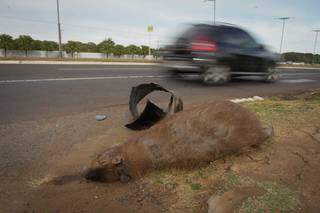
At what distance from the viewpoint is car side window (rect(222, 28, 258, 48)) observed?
855 centimetres

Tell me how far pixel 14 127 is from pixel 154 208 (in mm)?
2918

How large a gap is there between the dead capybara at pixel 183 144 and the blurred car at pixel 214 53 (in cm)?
527

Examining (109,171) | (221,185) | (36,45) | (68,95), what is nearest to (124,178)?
(109,171)

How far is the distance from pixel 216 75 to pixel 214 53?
2.80ft

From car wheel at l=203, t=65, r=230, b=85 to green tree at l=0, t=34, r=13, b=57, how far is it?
4676 centimetres

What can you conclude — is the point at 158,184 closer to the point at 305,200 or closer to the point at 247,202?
the point at 247,202

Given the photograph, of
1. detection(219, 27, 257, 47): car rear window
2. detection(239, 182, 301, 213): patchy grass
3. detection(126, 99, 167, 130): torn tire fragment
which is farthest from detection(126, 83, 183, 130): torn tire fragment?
detection(219, 27, 257, 47): car rear window

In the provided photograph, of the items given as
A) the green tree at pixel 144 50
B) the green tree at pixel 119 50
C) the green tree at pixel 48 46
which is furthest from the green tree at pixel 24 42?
the green tree at pixel 144 50

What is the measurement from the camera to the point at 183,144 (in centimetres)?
290

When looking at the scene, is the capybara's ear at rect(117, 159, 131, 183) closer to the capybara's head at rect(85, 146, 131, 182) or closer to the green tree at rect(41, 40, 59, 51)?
the capybara's head at rect(85, 146, 131, 182)

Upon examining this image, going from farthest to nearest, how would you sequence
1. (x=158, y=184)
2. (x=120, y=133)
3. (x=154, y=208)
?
(x=120, y=133), (x=158, y=184), (x=154, y=208)

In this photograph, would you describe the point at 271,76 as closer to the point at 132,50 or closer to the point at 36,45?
the point at 36,45

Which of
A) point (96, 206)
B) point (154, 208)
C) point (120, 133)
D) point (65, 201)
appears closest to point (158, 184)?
point (154, 208)

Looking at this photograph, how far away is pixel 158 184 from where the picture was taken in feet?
8.84
